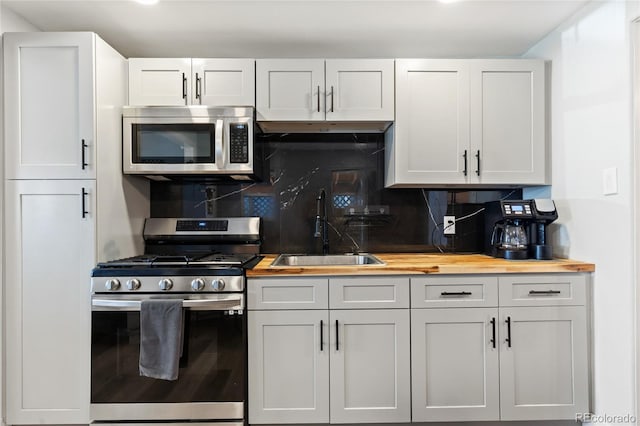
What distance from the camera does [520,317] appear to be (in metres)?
1.97

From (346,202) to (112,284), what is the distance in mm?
1527

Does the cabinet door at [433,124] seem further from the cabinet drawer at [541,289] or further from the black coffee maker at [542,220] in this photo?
the cabinet drawer at [541,289]

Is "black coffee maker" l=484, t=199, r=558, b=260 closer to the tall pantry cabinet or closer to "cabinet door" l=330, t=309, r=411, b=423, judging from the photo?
"cabinet door" l=330, t=309, r=411, b=423

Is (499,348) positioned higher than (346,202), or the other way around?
(346,202)

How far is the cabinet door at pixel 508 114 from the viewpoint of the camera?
229 cm

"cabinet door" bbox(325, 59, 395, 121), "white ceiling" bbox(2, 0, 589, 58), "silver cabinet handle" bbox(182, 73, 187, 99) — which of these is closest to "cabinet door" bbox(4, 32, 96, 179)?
"white ceiling" bbox(2, 0, 589, 58)

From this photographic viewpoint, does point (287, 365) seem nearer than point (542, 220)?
Yes

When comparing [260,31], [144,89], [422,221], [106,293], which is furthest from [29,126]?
[422,221]

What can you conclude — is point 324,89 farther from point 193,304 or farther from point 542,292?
point 542,292

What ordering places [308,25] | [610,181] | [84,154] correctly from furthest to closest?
[308,25]
[84,154]
[610,181]

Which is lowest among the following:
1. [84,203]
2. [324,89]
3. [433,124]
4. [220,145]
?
[84,203]

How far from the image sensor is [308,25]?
216 centimetres

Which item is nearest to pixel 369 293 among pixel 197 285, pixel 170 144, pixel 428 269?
pixel 428 269

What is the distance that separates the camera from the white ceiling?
6.49 feet
